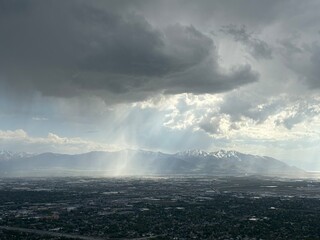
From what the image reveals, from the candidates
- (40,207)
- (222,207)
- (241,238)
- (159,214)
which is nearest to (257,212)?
(222,207)

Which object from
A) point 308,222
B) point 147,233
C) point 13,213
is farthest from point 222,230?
point 13,213

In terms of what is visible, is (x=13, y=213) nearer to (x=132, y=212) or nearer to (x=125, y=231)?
(x=132, y=212)

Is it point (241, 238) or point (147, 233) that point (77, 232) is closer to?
point (147, 233)

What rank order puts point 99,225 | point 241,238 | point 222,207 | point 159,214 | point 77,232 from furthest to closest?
point 222,207, point 159,214, point 99,225, point 77,232, point 241,238

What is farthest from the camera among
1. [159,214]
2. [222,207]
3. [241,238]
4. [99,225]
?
[222,207]

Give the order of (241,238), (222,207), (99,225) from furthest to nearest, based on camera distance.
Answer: (222,207)
(99,225)
(241,238)

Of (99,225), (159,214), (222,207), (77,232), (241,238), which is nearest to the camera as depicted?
(241,238)

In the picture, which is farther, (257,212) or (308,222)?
(257,212)

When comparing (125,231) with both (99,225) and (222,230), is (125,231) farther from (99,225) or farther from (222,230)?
(222,230)

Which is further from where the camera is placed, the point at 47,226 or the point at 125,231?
the point at 47,226
